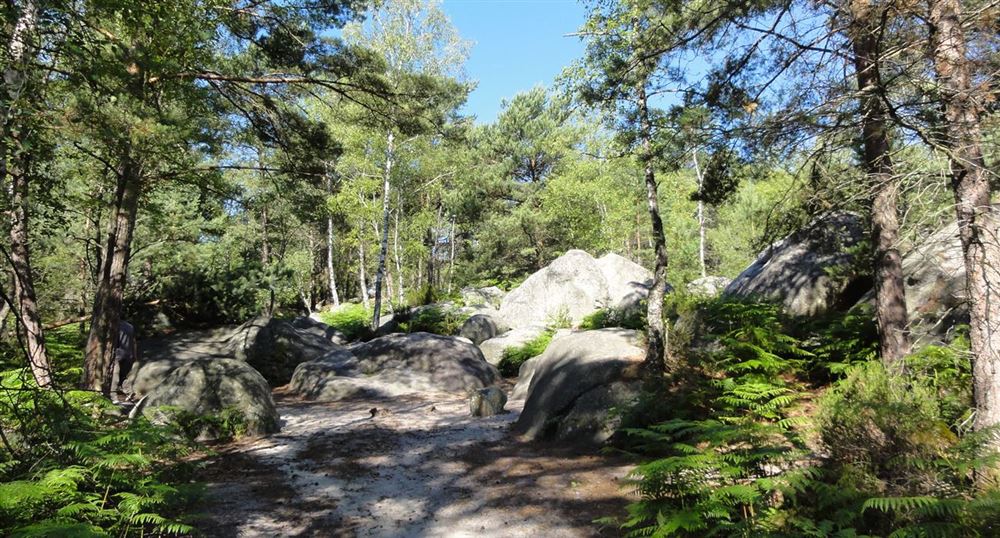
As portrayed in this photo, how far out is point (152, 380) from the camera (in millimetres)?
10242

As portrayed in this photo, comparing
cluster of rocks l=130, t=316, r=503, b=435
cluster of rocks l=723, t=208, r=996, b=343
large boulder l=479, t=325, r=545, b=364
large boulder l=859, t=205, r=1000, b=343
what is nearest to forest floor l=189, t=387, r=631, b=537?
cluster of rocks l=130, t=316, r=503, b=435

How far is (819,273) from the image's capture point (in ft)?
29.1

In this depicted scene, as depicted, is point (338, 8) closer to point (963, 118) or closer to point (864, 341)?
point (963, 118)

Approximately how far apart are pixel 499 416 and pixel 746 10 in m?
6.40

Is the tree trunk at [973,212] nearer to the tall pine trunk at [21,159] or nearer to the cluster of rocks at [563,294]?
the tall pine trunk at [21,159]

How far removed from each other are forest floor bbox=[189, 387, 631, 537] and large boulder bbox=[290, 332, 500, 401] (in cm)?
278

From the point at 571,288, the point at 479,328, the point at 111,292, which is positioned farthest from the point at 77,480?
the point at 571,288

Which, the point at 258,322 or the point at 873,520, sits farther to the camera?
the point at 258,322

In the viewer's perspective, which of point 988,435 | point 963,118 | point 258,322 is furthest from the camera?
point 258,322

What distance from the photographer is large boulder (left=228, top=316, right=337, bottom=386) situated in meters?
12.7

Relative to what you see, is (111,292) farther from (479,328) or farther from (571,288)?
(571,288)

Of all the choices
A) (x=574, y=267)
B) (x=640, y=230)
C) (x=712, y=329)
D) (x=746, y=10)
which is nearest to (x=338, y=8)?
(x=746, y=10)

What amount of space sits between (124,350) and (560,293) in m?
13.0

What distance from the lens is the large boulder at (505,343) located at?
14.5m
